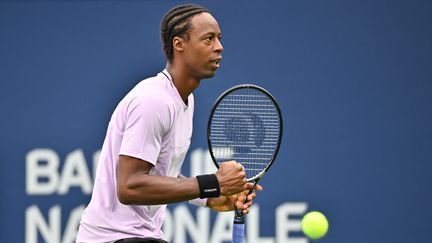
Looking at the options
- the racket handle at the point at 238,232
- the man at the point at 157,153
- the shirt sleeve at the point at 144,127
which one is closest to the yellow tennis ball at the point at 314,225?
the man at the point at 157,153

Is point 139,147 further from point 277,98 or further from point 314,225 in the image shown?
point 277,98

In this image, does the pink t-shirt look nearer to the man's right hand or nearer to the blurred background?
the man's right hand

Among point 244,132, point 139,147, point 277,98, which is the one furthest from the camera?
point 277,98

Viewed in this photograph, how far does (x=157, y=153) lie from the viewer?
3434 millimetres

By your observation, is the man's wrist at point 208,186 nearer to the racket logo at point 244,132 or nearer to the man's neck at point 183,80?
the man's neck at point 183,80

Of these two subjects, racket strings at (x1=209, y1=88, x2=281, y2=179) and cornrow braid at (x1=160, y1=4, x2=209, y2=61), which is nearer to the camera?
cornrow braid at (x1=160, y1=4, x2=209, y2=61)

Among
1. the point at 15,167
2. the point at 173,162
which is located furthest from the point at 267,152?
the point at 15,167

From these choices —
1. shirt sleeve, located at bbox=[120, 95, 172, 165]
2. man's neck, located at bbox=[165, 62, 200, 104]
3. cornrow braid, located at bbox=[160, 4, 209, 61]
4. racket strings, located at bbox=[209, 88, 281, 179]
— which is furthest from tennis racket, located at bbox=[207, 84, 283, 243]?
shirt sleeve, located at bbox=[120, 95, 172, 165]

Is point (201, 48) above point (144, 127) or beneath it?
above

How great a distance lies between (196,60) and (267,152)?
767mm

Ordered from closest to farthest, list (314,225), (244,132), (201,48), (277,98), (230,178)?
(230,178) < (201,48) < (244,132) < (314,225) < (277,98)

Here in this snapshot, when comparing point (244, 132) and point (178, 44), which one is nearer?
point (178, 44)

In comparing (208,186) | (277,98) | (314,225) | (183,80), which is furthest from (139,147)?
(277,98)

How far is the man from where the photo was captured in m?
3.40
